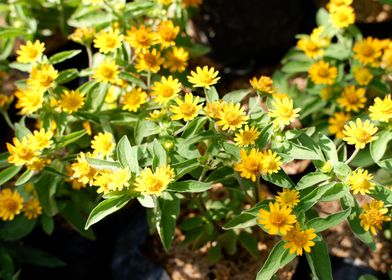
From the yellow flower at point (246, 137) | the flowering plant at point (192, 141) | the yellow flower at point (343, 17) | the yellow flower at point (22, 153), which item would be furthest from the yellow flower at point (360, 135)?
the yellow flower at point (22, 153)

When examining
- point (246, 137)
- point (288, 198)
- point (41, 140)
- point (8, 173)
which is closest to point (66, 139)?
point (41, 140)

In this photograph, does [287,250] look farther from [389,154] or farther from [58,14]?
[58,14]

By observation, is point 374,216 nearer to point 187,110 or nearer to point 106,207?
point 187,110

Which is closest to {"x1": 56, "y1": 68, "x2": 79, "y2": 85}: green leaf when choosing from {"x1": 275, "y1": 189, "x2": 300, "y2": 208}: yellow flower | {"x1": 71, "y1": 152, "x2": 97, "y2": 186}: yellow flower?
{"x1": 71, "y1": 152, "x2": 97, "y2": 186}: yellow flower

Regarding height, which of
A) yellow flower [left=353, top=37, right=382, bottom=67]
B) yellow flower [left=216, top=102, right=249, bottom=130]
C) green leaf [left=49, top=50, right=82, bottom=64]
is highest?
green leaf [left=49, top=50, right=82, bottom=64]

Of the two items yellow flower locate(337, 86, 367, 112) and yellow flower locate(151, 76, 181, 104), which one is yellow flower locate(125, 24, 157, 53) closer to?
yellow flower locate(151, 76, 181, 104)

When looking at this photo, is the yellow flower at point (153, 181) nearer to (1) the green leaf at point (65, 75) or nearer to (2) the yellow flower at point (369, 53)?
(1) the green leaf at point (65, 75)
